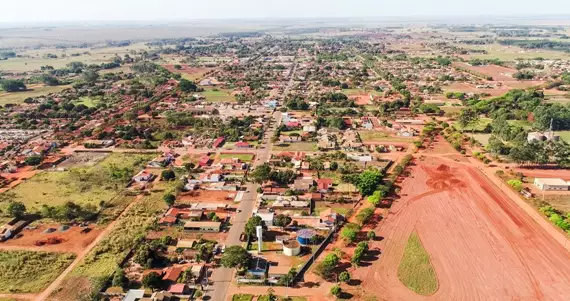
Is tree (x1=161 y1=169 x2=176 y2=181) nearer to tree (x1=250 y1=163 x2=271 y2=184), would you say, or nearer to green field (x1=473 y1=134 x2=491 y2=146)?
tree (x1=250 y1=163 x2=271 y2=184)

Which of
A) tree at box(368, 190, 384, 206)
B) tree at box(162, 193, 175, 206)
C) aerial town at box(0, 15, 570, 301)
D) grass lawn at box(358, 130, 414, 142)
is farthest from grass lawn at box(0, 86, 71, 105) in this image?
tree at box(368, 190, 384, 206)

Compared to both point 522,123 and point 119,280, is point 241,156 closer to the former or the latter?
point 119,280

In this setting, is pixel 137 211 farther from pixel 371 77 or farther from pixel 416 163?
pixel 371 77

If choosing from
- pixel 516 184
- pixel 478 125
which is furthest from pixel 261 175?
pixel 478 125

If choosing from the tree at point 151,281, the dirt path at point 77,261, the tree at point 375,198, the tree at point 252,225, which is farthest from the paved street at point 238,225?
the tree at point 375,198

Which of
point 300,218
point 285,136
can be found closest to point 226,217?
point 300,218

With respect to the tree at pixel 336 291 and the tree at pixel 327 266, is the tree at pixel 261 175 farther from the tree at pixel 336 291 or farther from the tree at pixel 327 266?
the tree at pixel 336 291

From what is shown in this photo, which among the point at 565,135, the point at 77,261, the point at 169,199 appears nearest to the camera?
the point at 77,261
